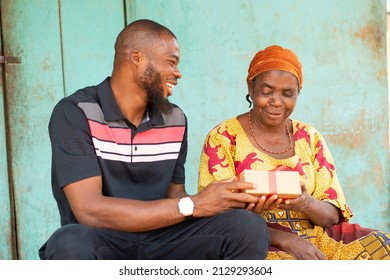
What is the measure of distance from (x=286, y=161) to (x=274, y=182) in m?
0.60

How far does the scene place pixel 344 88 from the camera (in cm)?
487

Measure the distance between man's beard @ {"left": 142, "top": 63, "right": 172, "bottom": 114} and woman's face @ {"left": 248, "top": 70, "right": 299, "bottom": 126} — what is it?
1.85 ft

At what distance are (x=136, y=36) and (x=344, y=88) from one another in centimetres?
187

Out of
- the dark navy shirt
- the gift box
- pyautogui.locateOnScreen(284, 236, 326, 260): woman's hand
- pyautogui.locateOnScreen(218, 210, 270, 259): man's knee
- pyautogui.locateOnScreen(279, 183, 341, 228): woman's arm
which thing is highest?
the dark navy shirt

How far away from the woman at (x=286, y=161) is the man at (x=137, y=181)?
1.01 feet

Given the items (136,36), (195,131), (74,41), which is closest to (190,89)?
(195,131)

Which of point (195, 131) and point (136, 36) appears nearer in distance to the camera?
point (136, 36)

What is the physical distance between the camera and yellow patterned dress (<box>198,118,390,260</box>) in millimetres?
3641

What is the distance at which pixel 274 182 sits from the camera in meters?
3.27

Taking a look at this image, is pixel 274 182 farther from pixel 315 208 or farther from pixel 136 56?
pixel 136 56

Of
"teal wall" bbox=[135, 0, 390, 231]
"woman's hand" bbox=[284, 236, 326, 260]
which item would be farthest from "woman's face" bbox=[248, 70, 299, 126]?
"teal wall" bbox=[135, 0, 390, 231]

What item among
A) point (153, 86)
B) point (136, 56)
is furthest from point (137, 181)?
point (136, 56)

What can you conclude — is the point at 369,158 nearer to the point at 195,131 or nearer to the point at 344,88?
the point at 344,88

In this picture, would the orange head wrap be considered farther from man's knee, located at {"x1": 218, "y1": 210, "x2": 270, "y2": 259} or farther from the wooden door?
the wooden door
